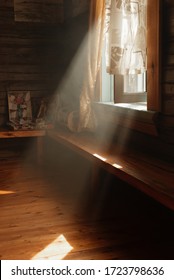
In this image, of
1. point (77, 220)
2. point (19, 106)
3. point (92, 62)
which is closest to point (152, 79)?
point (92, 62)

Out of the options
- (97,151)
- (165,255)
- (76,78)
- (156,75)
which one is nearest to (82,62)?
(76,78)

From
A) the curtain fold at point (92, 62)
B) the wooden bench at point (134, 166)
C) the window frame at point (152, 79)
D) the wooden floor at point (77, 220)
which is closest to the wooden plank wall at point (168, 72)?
the window frame at point (152, 79)

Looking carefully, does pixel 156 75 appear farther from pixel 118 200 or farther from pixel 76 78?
pixel 76 78

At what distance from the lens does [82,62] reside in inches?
208

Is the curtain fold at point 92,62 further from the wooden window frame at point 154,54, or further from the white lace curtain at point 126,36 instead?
the wooden window frame at point 154,54

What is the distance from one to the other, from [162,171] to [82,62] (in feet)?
9.42

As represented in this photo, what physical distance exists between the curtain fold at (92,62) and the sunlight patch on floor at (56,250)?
69.4 inches

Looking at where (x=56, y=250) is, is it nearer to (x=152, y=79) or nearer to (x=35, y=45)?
(x=152, y=79)

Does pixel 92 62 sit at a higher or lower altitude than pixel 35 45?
lower

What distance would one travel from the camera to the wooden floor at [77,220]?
2.68 m

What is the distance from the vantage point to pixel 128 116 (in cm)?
359

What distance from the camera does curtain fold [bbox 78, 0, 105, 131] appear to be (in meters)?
3.96

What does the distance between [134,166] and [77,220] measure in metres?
0.70
